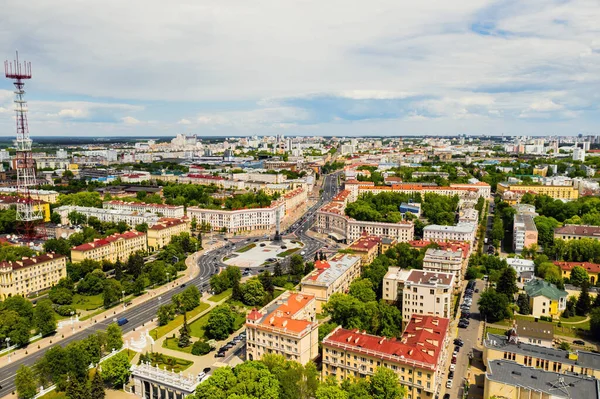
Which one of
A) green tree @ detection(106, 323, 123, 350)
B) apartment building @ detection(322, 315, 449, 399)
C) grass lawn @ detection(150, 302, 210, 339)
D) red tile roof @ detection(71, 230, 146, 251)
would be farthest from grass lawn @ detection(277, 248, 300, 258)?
apartment building @ detection(322, 315, 449, 399)

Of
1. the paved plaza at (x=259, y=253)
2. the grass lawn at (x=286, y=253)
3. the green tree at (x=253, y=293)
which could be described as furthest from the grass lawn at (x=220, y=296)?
the grass lawn at (x=286, y=253)

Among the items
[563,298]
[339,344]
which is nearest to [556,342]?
[563,298]

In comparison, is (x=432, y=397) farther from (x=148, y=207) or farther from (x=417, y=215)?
(x=148, y=207)

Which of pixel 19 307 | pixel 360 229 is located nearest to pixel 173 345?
pixel 19 307

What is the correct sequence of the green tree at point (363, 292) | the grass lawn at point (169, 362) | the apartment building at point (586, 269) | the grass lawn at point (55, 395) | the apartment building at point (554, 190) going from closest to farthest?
the grass lawn at point (55, 395)
the grass lawn at point (169, 362)
the green tree at point (363, 292)
the apartment building at point (586, 269)
the apartment building at point (554, 190)

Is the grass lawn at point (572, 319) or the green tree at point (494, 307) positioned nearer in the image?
the green tree at point (494, 307)

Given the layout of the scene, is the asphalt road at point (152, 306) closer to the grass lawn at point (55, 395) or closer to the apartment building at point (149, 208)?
the grass lawn at point (55, 395)

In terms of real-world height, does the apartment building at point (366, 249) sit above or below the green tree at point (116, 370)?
above
